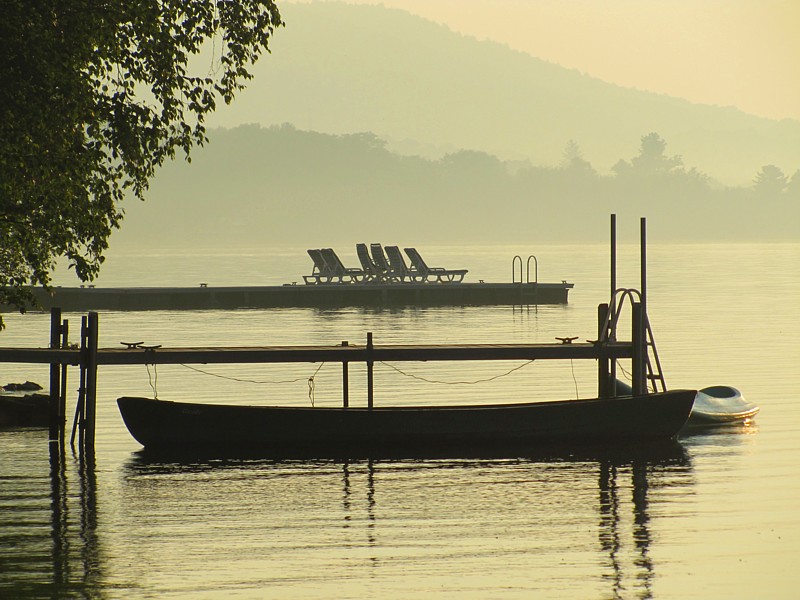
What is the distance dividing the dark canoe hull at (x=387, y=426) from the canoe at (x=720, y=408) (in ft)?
8.91

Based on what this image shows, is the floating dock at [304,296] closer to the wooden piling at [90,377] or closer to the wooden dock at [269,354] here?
the wooden dock at [269,354]

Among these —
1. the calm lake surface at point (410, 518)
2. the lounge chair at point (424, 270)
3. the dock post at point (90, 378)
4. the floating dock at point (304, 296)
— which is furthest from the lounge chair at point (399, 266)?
the dock post at point (90, 378)

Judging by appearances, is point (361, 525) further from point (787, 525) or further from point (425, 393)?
point (425, 393)

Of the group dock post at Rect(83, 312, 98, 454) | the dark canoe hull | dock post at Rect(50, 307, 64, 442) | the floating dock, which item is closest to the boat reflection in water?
the dark canoe hull

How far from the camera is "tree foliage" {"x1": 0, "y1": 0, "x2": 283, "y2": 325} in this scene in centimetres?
1524

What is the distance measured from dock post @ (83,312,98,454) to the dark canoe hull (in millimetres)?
669

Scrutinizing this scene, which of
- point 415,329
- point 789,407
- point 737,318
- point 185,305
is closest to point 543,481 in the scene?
point 789,407

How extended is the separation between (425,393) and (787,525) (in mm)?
13734

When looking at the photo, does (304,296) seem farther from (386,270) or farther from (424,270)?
(424,270)

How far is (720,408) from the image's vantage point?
23.8 meters

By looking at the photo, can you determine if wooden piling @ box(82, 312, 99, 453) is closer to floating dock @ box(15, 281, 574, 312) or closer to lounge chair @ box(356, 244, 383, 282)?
floating dock @ box(15, 281, 574, 312)

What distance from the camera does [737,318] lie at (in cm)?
5581

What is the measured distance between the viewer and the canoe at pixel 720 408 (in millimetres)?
23594

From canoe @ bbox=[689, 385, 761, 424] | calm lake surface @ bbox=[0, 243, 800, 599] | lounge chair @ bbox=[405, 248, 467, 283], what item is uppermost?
lounge chair @ bbox=[405, 248, 467, 283]
